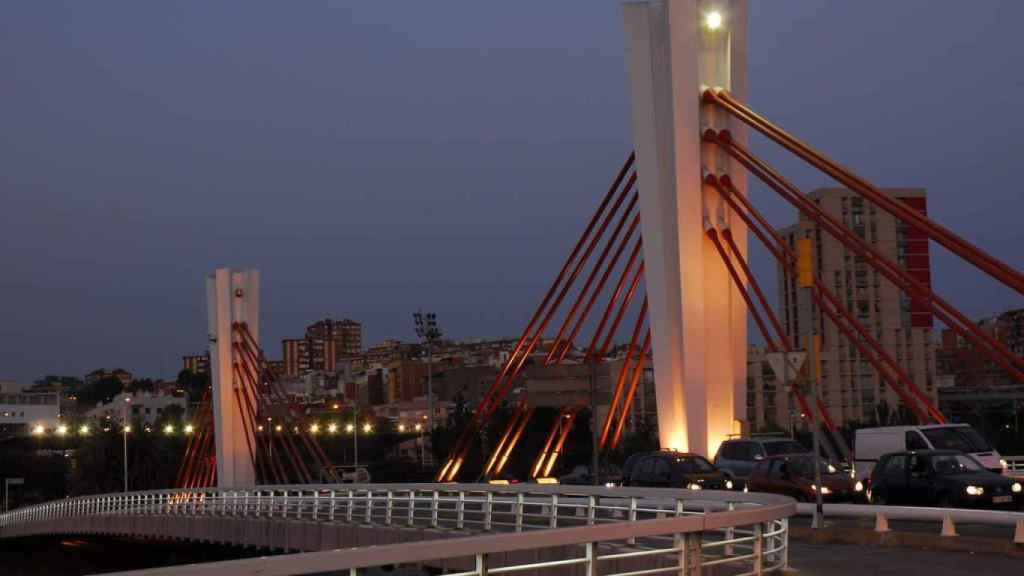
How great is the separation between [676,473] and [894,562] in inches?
486

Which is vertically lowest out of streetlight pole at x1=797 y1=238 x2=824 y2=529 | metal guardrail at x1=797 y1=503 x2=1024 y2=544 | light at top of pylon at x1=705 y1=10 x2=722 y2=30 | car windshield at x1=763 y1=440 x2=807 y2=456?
metal guardrail at x1=797 y1=503 x2=1024 y2=544

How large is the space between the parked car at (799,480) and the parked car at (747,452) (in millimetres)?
2262

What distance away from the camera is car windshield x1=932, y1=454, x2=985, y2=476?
88.3 ft

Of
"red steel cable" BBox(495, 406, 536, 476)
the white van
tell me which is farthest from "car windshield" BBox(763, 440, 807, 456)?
"red steel cable" BBox(495, 406, 536, 476)

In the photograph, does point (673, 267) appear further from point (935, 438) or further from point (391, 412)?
point (391, 412)

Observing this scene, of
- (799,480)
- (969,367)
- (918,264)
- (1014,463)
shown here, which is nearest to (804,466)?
(799,480)

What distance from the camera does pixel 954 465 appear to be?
2708 centimetres

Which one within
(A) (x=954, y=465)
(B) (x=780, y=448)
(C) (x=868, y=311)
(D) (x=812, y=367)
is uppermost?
(C) (x=868, y=311)

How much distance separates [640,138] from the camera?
126ft

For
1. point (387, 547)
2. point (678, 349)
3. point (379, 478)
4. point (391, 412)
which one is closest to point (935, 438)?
point (678, 349)

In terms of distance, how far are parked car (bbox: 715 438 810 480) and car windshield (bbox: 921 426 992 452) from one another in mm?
3558

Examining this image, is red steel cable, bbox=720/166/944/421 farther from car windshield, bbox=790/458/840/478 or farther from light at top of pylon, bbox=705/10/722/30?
light at top of pylon, bbox=705/10/722/30

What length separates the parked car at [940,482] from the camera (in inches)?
1025

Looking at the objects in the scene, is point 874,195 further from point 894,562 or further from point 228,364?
point 228,364
